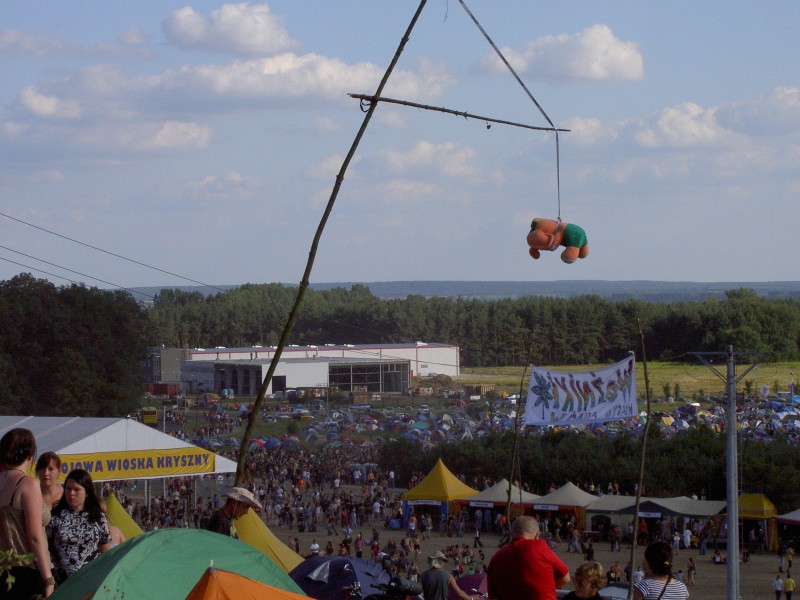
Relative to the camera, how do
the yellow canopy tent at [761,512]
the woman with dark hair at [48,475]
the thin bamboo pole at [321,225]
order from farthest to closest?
1. the yellow canopy tent at [761,512]
2. the thin bamboo pole at [321,225]
3. the woman with dark hair at [48,475]

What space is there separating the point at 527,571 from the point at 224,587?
4.69 ft

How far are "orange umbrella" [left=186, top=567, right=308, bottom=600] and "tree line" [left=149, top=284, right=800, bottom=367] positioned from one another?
64179 millimetres

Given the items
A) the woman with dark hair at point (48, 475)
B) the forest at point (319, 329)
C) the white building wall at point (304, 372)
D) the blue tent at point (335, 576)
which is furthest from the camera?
the white building wall at point (304, 372)

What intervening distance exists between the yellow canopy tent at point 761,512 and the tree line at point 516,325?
41.0m

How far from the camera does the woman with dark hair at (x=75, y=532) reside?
16.0 feet

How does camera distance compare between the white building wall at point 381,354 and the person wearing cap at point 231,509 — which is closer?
the person wearing cap at point 231,509

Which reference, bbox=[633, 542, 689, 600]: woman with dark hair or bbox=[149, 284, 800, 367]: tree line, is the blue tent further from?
bbox=[149, 284, 800, 367]: tree line

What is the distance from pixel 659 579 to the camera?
4617 mm

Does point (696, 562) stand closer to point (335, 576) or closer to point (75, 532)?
point (335, 576)

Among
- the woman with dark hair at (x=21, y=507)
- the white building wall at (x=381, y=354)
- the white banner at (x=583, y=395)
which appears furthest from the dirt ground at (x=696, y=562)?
the white building wall at (x=381, y=354)

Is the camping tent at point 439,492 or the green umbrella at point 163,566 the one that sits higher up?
the green umbrella at point 163,566

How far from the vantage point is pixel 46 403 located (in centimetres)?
4653

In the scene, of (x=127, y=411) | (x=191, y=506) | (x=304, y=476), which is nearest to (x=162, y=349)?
(x=127, y=411)

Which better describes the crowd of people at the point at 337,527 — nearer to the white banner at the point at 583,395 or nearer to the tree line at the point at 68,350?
the white banner at the point at 583,395
